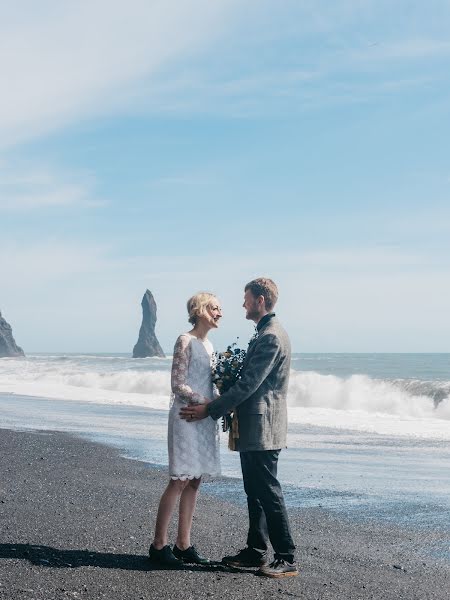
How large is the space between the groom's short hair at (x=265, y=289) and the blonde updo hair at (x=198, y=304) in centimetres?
33

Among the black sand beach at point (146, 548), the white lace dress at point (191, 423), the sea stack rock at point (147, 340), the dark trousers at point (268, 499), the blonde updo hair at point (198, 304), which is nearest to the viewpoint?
the black sand beach at point (146, 548)

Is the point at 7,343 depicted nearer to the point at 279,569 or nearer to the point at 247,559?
the point at 247,559

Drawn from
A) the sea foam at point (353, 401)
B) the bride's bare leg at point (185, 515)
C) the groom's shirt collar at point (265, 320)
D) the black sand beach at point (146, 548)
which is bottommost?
the sea foam at point (353, 401)

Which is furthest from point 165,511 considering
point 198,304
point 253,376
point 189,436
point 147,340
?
point 147,340

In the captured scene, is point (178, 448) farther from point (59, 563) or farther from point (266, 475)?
point (59, 563)

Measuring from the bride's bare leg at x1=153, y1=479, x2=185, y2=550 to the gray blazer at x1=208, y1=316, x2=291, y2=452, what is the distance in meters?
0.54

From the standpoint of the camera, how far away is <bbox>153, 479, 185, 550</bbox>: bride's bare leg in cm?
582

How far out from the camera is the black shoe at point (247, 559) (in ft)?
19.1

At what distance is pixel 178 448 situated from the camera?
591 cm

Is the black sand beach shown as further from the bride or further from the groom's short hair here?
the groom's short hair

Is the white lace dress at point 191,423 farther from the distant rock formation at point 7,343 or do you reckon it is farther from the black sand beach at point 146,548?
the distant rock formation at point 7,343

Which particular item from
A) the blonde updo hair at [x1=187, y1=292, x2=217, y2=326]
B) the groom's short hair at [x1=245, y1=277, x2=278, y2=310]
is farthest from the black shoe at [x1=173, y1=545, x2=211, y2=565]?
the groom's short hair at [x1=245, y1=277, x2=278, y2=310]

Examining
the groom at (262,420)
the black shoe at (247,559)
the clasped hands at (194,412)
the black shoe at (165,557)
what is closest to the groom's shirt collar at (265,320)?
the groom at (262,420)

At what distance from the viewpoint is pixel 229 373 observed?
19.3 feet
